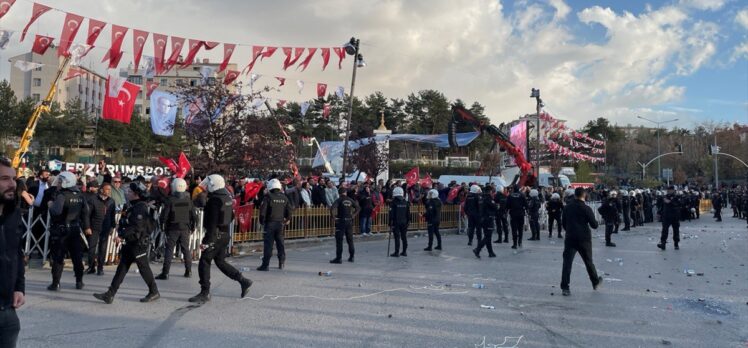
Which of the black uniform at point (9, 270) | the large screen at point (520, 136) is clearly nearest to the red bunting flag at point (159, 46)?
the black uniform at point (9, 270)

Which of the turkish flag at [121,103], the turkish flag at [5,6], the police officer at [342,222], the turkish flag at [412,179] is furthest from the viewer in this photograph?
the turkish flag at [412,179]

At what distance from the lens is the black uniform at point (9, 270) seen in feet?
10.9

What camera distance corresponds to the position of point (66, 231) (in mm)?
8336

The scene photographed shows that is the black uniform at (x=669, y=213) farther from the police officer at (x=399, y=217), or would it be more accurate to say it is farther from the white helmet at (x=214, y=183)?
the white helmet at (x=214, y=183)

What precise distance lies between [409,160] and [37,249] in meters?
51.8

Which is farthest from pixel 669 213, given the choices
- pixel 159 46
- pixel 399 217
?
pixel 159 46

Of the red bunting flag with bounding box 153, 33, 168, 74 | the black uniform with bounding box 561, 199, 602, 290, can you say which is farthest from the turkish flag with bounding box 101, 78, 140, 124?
the black uniform with bounding box 561, 199, 602, 290

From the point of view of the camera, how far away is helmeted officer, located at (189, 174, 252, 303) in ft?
25.5

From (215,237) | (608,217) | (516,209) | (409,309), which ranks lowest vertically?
(409,309)

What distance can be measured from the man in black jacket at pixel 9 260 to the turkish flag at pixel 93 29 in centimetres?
1207

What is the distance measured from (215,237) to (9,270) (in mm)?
4573

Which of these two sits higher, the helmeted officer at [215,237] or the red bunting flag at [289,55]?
the red bunting flag at [289,55]

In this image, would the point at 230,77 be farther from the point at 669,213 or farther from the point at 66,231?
the point at 669,213

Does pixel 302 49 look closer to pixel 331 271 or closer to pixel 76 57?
pixel 76 57
